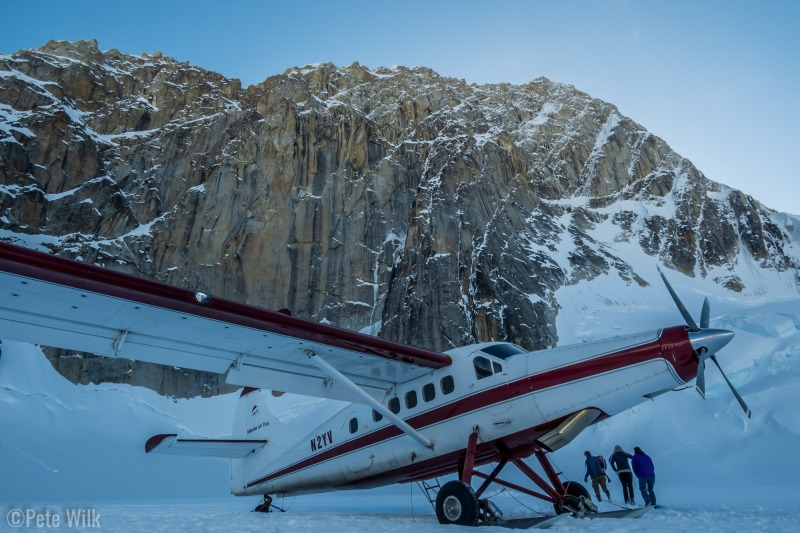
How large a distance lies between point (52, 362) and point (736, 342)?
46.4 metres

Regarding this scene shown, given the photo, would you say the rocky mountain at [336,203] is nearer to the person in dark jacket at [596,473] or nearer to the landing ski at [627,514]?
the person in dark jacket at [596,473]

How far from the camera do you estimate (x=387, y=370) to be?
10.3 meters

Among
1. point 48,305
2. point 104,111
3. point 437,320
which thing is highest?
point 104,111

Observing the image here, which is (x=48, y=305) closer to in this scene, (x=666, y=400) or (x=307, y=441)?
(x=307, y=441)

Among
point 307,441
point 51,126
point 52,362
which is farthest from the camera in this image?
point 51,126

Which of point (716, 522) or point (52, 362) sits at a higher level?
point (52, 362)

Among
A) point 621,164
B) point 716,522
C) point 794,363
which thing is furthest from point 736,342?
point 621,164

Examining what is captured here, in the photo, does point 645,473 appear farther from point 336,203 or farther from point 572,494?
point 336,203

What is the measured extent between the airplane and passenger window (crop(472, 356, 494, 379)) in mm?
20

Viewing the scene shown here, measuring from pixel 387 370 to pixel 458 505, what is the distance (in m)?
3.15

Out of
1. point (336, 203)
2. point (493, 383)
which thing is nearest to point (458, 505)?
point (493, 383)

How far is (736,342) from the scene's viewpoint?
21469 millimetres

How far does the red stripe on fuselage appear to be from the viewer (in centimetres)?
783

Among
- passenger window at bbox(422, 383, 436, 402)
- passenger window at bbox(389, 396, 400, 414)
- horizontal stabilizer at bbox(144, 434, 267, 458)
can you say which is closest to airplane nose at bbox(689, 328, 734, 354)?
passenger window at bbox(422, 383, 436, 402)
